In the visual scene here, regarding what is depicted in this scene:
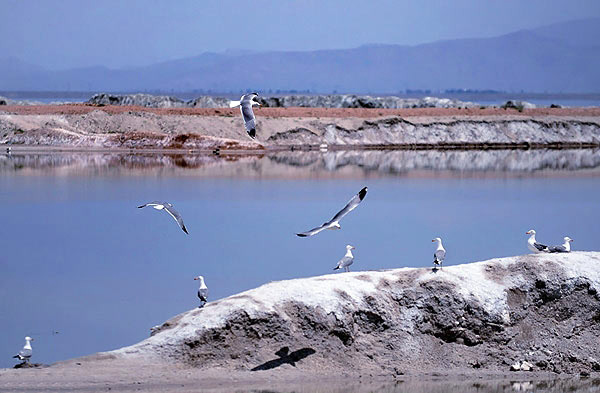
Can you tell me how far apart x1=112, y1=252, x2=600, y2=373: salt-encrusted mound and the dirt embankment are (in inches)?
1833

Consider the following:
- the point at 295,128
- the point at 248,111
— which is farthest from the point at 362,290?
the point at 295,128

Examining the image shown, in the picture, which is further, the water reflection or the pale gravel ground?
the water reflection

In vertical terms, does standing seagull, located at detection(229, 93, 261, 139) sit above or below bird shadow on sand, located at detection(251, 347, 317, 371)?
above

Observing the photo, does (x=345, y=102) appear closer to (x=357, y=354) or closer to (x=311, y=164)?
(x=311, y=164)

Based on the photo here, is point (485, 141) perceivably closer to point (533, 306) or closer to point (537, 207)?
point (537, 207)

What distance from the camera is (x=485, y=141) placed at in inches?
2844

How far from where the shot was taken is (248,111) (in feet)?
58.0

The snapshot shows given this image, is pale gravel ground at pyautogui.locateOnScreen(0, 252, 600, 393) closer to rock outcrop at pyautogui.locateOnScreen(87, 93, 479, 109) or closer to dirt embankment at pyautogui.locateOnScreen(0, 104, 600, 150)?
dirt embankment at pyautogui.locateOnScreen(0, 104, 600, 150)

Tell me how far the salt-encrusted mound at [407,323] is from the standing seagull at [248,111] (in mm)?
2295

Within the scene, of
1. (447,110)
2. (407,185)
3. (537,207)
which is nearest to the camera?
(537,207)

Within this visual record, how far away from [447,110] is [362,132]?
35.5 ft

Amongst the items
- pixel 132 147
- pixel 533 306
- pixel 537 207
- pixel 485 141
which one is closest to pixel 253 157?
pixel 132 147

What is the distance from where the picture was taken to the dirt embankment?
210ft

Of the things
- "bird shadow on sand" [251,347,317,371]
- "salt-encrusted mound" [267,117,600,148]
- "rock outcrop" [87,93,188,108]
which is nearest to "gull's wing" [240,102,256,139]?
"bird shadow on sand" [251,347,317,371]
